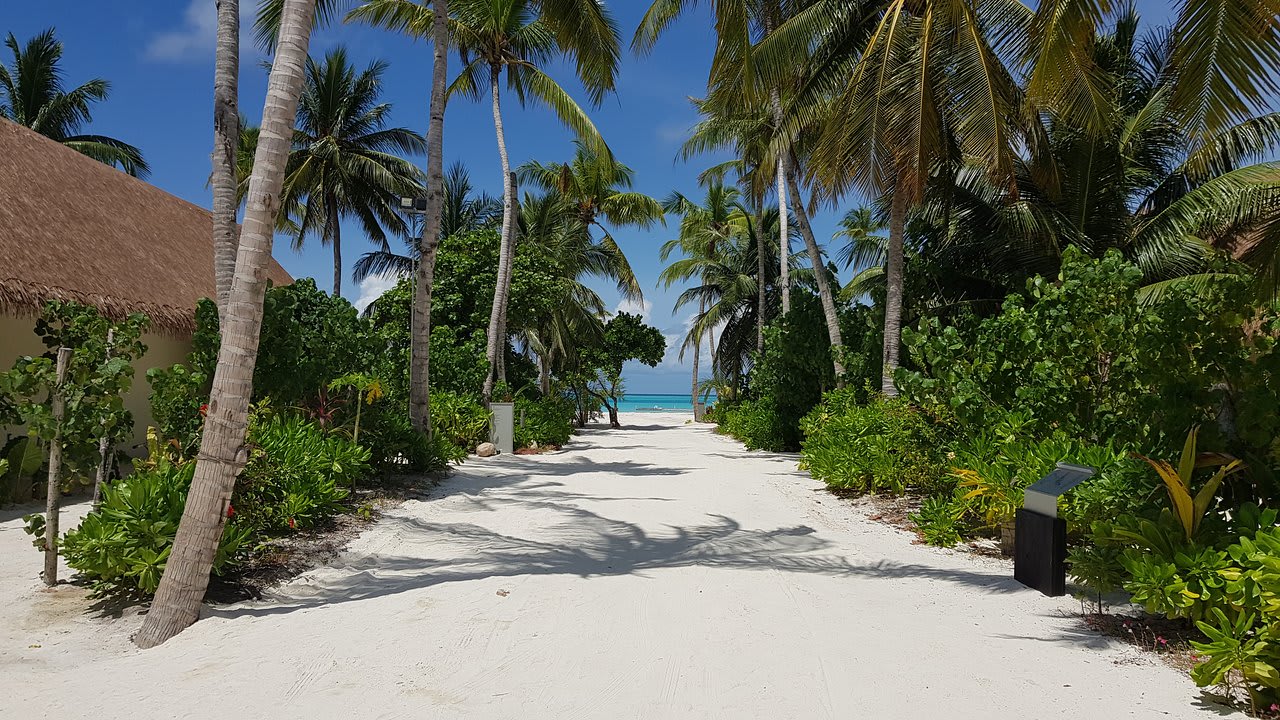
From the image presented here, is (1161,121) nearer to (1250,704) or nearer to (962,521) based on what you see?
(962,521)

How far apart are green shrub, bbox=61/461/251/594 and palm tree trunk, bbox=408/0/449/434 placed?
23.1ft

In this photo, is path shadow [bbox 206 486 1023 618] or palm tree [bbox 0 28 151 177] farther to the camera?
palm tree [bbox 0 28 151 177]

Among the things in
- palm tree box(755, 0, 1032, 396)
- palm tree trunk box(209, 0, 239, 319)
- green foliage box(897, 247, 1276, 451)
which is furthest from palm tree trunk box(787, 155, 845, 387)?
palm tree trunk box(209, 0, 239, 319)

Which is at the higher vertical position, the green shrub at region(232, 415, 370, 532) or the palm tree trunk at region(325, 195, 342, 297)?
the palm tree trunk at region(325, 195, 342, 297)

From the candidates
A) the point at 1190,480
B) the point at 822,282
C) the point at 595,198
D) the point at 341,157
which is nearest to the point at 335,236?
the point at 341,157

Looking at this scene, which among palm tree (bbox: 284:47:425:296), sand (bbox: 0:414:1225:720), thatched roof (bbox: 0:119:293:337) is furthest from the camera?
palm tree (bbox: 284:47:425:296)

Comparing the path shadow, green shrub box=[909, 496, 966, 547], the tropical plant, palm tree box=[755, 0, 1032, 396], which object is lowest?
the path shadow

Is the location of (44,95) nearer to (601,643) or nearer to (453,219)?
(453,219)

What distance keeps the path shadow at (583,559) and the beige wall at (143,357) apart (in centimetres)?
475

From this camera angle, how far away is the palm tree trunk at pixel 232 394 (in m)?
4.11

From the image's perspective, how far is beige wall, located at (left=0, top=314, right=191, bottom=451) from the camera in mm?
8688

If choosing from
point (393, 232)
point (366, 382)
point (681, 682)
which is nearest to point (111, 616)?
point (681, 682)

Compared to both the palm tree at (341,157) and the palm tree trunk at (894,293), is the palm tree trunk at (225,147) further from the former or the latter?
the palm tree at (341,157)

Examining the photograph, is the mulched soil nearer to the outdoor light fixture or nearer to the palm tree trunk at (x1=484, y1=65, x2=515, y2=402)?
the outdoor light fixture
